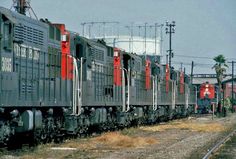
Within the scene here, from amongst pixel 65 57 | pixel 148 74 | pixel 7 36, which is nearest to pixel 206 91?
pixel 148 74

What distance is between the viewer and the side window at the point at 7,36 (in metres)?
17.3

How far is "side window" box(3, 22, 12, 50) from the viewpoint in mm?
17312

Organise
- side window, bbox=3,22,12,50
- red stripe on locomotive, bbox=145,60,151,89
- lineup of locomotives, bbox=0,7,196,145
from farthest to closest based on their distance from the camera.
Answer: red stripe on locomotive, bbox=145,60,151,89
lineup of locomotives, bbox=0,7,196,145
side window, bbox=3,22,12,50

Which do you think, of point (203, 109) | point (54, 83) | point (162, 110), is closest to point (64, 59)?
point (54, 83)

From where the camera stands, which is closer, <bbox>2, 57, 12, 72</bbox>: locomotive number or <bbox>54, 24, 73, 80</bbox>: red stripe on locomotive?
<bbox>2, 57, 12, 72</bbox>: locomotive number

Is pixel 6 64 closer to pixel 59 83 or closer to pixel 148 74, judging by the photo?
pixel 59 83

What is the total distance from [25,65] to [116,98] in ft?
38.6

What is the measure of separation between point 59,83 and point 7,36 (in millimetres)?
4855

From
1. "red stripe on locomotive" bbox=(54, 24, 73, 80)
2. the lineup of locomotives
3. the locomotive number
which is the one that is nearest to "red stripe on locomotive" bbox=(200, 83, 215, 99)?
the lineup of locomotives

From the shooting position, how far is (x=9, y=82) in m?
17.4

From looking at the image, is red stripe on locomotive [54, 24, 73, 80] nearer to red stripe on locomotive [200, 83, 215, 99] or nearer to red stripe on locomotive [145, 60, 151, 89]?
red stripe on locomotive [145, 60, 151, 89]

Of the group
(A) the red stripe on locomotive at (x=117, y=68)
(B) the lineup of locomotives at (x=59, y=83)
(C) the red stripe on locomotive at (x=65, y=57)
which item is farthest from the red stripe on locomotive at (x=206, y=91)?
(C) the red stripe on locomotive at (x=65, y=57)

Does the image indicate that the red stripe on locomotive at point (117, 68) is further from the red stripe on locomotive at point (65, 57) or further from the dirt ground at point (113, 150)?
the red stripe on locomotive at point (65, 57)

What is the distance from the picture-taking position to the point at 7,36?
57.4 feet
